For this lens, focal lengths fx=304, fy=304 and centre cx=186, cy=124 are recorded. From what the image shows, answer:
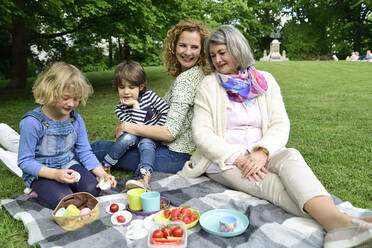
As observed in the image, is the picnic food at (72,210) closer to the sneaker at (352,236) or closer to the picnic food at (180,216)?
the picnic food at (180,216)

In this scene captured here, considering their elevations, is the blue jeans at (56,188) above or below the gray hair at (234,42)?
below

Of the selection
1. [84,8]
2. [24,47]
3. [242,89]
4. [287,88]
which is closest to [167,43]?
[242,89]

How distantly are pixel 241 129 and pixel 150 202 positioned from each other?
1.15m

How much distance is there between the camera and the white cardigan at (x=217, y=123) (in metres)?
2.82

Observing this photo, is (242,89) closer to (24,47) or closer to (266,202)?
(266,202)

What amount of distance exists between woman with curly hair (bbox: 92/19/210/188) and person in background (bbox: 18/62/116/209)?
0.57m

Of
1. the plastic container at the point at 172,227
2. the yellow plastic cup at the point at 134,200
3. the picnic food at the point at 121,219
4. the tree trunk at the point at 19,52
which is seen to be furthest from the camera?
the tree trunk at the point at 19,52

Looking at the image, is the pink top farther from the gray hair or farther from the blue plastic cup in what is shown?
the blue plastic cup

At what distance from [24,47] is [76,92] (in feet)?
34.1

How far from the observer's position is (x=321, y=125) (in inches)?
235

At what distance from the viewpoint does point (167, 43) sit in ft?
11.5

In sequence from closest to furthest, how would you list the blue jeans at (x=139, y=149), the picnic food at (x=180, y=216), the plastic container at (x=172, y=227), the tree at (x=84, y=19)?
the plastic container at (x=172, y=227)
the picnic food at (x=180, y=216)
the blue jeans at (x=139, y=149)
the tree at (x=84, y=19)

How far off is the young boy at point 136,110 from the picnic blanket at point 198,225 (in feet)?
1.32

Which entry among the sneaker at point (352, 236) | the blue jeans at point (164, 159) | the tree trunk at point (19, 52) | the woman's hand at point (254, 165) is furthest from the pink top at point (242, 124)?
the tree trunk at point (19, 52)
